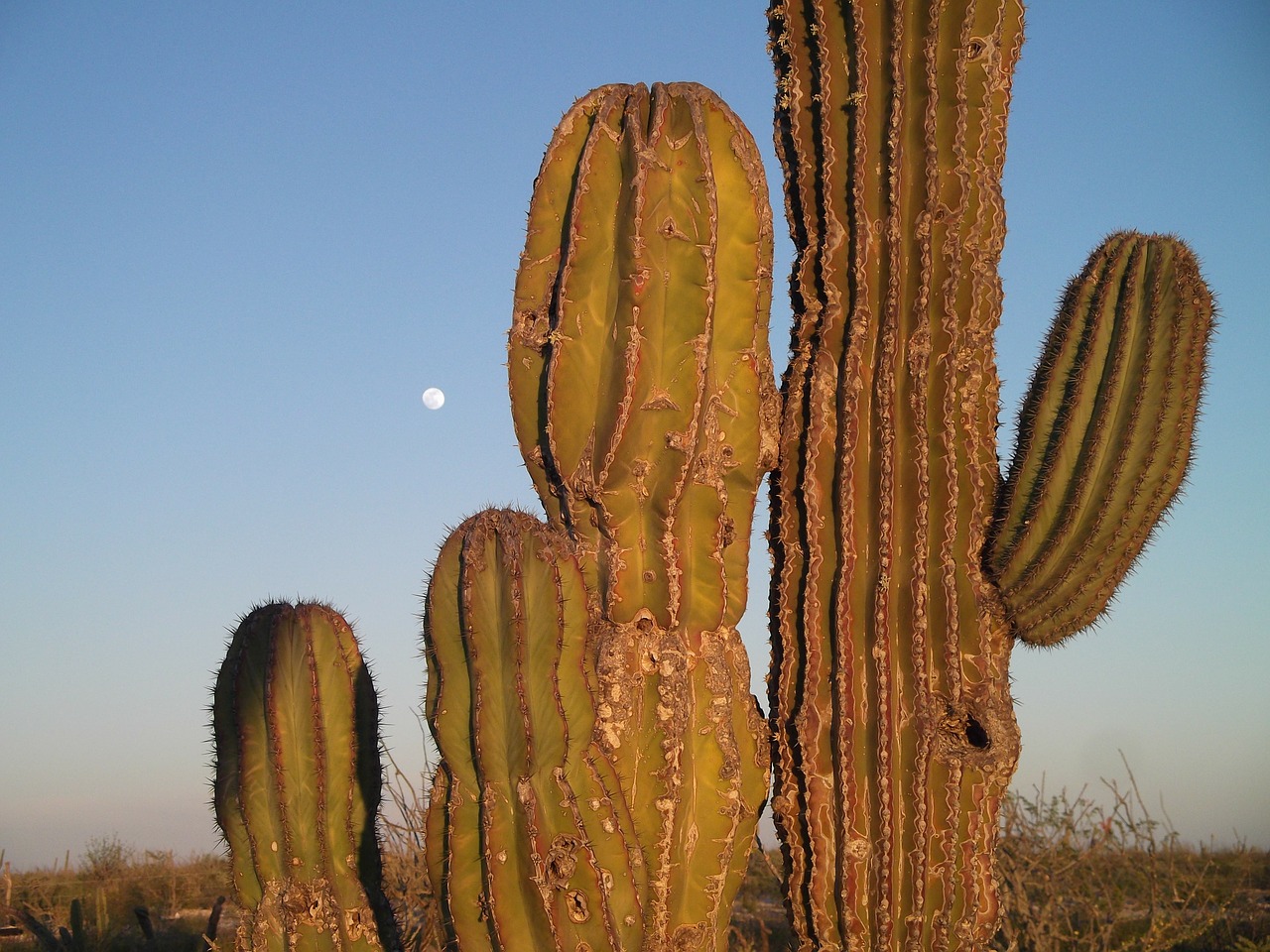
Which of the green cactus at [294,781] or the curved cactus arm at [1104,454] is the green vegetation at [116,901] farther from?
the curved cactus arm at [1104,454]

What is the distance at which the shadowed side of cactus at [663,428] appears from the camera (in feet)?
11.0

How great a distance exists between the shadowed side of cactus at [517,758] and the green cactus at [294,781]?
0.93 meters

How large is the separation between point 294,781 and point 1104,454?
2.96 m

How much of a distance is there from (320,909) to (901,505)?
2.45 metres

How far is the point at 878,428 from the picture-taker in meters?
3.49

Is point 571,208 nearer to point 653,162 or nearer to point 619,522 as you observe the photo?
point 653,162

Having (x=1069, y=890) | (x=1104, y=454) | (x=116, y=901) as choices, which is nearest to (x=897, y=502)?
(x=1104, y=454)

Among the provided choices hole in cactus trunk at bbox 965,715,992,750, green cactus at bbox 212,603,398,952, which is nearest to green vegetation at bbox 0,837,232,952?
green cactus at bbox 212,603,398,952

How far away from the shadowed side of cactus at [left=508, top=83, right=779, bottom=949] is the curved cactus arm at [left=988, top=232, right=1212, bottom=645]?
92 cm

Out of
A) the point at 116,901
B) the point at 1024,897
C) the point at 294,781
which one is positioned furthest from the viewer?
the point at 116,901

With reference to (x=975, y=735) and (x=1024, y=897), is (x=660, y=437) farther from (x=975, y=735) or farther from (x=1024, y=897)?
(x=1024, y=897)

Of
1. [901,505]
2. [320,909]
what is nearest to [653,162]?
[901,505]

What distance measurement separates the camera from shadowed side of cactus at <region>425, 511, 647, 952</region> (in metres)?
3.01

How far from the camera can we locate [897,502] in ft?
11.4
